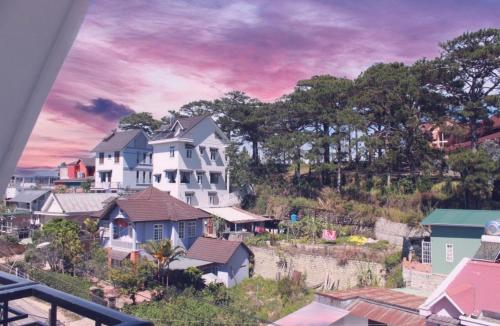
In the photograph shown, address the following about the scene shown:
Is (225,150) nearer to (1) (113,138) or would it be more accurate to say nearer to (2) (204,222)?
(2) (204,222)

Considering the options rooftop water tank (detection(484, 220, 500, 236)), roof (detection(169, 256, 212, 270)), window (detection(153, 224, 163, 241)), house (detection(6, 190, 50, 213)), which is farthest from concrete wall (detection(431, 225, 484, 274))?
house (detection(6, 190, 50, 213))

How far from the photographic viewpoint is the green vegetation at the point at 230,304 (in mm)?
5633

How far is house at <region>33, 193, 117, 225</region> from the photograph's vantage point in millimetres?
10609

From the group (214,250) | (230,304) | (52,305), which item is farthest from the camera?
(214,250)

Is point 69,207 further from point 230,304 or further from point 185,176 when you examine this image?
point 230,304

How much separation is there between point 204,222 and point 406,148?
4854 millimetres

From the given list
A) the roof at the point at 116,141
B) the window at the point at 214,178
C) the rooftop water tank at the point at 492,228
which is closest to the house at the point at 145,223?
the window at the point at 214,178

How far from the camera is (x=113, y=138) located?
44.8 feet

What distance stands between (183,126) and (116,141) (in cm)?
279

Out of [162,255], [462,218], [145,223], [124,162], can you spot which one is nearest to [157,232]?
[145,223]

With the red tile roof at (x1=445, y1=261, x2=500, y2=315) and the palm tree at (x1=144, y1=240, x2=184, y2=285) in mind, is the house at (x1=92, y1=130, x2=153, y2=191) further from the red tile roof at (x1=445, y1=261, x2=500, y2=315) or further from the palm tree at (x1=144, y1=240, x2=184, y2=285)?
the red tile roof at (x1=445, y1=261, x2=500, y2=315)

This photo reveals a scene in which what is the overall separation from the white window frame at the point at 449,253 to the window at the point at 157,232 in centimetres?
539

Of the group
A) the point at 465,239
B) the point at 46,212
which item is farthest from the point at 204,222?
the point at 465,239

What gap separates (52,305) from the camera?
0.64 m
